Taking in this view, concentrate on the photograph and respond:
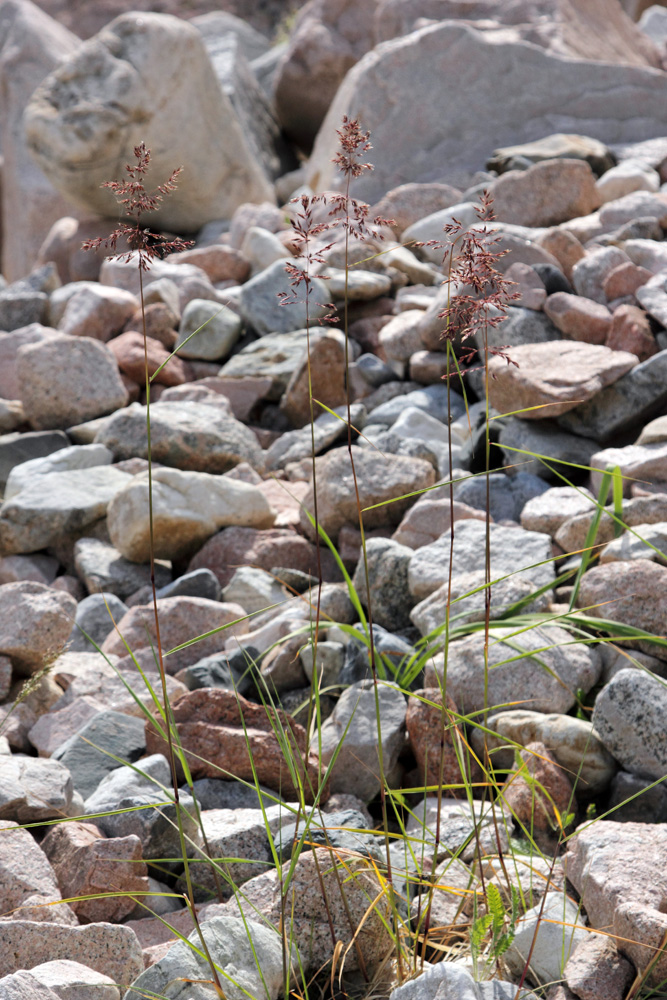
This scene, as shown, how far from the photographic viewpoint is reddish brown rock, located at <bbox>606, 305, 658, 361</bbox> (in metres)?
3.37

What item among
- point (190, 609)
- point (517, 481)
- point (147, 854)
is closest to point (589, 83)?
point (517, 481)

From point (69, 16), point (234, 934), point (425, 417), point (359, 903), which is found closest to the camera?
point (234, 934)

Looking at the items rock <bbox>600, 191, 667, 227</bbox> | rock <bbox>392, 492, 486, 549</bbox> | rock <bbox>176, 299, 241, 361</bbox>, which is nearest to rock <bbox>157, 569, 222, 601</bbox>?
rock <bbox>392, 492, 486, 549</bbox>

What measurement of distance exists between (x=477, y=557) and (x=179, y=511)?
1.10 metres

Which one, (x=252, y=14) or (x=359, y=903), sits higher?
(x=252, y=14)

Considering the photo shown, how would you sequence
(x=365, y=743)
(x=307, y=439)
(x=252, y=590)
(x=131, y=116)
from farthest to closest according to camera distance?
(x=131, y=116) → (x=307, y=439) → (x=252, y=590) → (x=365, y=743)

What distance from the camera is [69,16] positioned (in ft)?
54.7

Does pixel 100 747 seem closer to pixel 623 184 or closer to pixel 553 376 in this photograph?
pixel 553 376

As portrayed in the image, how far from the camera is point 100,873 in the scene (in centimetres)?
166

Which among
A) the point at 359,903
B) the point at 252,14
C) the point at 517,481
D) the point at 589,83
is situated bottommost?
the point at 517,481

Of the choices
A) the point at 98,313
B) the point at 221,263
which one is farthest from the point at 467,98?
the point at 98,313

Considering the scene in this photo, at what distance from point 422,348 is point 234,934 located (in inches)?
118

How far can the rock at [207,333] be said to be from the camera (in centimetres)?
461

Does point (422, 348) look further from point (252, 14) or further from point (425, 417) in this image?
point (252, 14)
